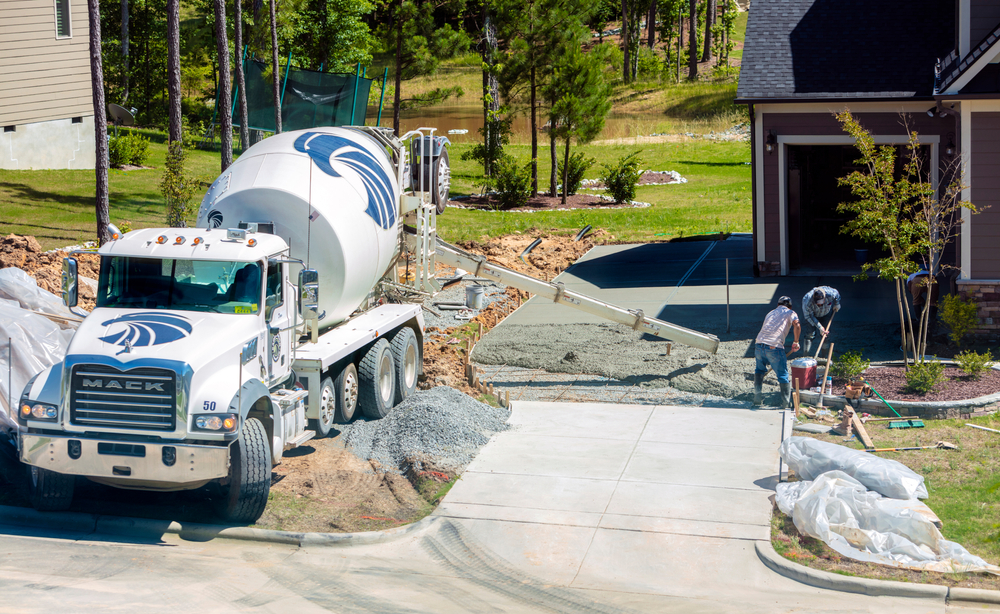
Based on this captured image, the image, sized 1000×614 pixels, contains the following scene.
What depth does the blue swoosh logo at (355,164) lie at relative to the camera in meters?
13.7

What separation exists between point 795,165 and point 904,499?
51.2 ft

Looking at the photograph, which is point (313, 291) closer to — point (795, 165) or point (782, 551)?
point (782, 551)

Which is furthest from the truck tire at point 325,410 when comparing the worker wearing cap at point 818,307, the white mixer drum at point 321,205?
the worker wearing cap at point 818,307

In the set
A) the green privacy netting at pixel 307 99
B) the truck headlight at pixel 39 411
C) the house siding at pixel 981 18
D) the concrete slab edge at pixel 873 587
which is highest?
the green privacy netting at pixel 307 99

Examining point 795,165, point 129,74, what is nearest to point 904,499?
point 795,165

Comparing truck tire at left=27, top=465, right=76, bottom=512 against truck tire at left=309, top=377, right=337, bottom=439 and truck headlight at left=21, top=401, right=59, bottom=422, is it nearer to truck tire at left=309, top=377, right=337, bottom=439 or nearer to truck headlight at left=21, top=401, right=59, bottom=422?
truck headlight at left=21, top=401, right=59, bottom=422

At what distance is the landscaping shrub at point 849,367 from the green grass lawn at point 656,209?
1447 cm

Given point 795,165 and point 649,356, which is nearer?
point 649,356

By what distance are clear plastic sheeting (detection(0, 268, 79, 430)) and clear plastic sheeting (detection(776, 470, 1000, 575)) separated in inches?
346

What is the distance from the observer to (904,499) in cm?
1033

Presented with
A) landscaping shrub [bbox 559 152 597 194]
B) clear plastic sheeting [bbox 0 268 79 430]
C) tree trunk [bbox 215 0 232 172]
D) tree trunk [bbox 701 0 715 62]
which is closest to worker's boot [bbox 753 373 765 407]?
clear plastic sheeting [bbox 0 268 79 430]

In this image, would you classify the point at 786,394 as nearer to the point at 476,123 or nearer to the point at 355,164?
the point at 355,164

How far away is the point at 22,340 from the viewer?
12109 millimetres

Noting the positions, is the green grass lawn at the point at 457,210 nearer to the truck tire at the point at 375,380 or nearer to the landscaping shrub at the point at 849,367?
the truck tire at the point at 375,380
